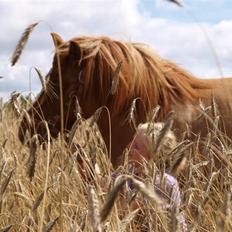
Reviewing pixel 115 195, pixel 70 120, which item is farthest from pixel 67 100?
pixel 115 195

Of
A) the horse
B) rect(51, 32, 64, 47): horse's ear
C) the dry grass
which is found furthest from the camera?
rect(51, 32, 64, 47): horse's ear

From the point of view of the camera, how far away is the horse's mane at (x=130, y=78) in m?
3.53

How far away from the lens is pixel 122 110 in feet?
11.8

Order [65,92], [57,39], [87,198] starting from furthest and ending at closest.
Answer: [57,39], [65,92], [87,198]

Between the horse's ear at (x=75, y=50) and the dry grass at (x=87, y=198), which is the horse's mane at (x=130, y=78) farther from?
the dry grass at (x=87, y=198)

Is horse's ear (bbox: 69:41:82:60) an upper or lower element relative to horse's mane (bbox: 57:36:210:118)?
upper

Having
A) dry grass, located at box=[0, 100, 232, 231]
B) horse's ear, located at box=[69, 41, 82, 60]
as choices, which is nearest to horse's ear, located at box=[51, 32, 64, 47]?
horse's ear, located at box=[69, 41, 82, 60]

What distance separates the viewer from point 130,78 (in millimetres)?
3520

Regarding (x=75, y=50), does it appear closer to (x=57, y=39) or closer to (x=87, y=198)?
(x=57, y=39)

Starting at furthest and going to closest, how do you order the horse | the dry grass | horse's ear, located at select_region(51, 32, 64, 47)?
horse's ear, located at select_region(51, 32, 64, 47), the horse, the dry grass

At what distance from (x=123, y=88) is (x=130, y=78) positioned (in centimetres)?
7

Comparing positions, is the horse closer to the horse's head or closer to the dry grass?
the horse's head

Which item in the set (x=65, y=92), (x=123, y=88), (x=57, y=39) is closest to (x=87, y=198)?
(x=123, y=88)

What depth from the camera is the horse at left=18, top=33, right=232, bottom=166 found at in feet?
11.6
